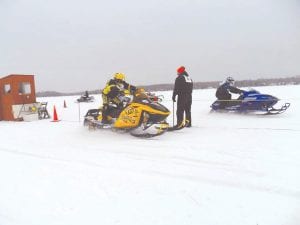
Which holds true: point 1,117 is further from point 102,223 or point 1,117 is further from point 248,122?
point 102,223

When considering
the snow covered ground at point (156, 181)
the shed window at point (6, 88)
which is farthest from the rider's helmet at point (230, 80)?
the shed window at point (6, 88)

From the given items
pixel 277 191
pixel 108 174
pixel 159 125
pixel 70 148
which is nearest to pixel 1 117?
pixel 70 148

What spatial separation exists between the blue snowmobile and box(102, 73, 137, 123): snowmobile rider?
420cm

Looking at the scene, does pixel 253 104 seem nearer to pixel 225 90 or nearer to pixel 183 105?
pixel 225 90

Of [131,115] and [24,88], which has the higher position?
[24,88]

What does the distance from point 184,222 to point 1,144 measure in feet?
18.3

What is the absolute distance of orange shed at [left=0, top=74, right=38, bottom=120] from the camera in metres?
11.5

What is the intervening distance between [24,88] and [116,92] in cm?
682

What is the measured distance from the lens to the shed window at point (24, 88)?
11.9 metres

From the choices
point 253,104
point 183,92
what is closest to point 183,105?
point 183,92

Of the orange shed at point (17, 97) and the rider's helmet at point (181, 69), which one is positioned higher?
the rider's helmet at point (181, 69)

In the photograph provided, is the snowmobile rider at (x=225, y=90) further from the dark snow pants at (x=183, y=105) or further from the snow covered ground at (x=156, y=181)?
the snow covered ground at (x=156, y=181)

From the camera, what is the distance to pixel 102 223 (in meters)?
2.56

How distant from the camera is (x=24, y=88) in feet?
39.4
